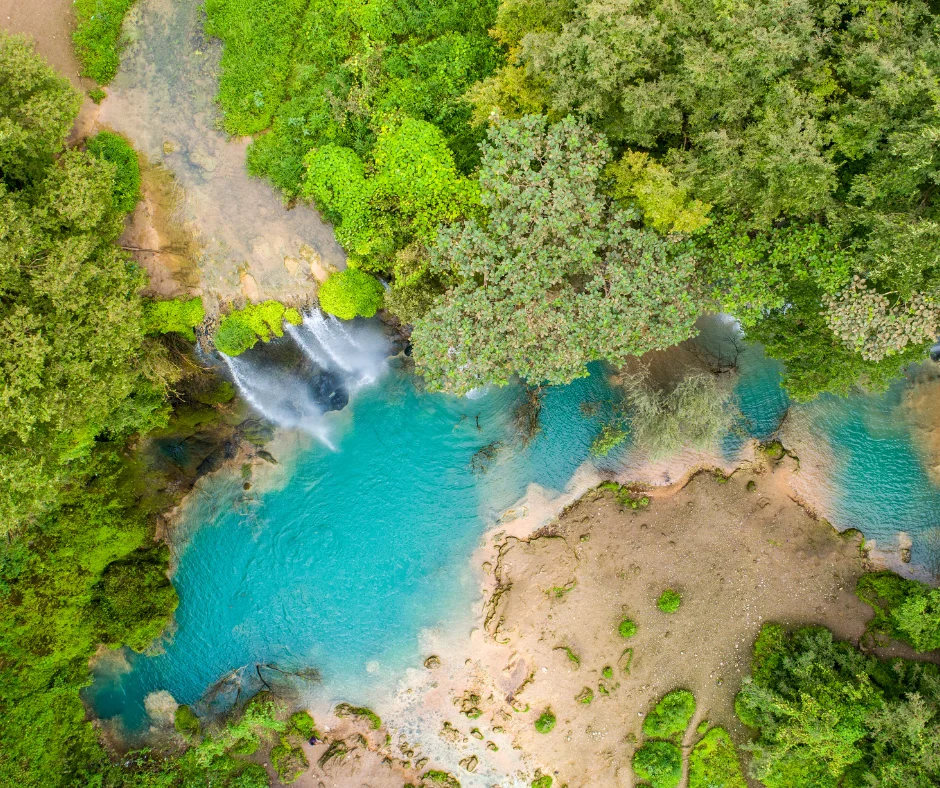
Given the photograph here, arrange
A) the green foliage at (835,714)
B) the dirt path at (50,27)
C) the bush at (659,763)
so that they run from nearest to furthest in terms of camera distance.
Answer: the dirt path at (50,27)
the green foliage at (835,714)
the bush at (659,763)

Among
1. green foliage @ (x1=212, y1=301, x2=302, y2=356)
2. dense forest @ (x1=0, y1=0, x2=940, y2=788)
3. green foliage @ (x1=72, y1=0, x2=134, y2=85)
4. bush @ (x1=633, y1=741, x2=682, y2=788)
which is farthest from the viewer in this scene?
bush @ (x1=633, y1=741, x2=682, y2=788)

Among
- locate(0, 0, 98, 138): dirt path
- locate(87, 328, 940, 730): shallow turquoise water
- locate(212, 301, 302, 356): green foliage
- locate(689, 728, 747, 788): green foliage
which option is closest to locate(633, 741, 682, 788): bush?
locate(689, 728, 747, 788): green foliage

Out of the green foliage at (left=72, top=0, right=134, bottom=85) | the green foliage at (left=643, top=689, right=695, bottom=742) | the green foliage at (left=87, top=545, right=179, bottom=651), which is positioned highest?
the green foliage at (left=72, top=0, right=134, bottom=85)

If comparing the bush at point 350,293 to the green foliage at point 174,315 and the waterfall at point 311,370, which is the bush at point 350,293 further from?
the green foliage at point 174,315

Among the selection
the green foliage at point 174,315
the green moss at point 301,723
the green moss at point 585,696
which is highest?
the green foliage at point 174,315

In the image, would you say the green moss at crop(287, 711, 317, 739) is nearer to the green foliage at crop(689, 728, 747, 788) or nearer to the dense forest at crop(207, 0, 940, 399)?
the green foliage at crop(689, 728, 747, 788)

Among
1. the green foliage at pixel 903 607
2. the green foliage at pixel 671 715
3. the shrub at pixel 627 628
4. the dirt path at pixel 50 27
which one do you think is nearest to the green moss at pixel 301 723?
the shrub at pixel 627 628
